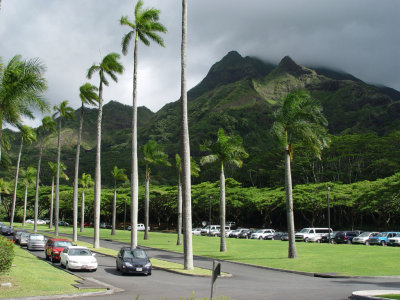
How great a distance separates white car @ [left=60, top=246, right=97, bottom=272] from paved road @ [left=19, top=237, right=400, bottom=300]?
512 mm

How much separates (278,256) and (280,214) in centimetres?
5237

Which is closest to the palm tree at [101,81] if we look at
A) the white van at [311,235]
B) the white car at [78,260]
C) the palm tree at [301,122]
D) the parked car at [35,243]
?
the parked car at [35,243]

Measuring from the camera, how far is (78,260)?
20.8m

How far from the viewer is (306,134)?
29.1 m

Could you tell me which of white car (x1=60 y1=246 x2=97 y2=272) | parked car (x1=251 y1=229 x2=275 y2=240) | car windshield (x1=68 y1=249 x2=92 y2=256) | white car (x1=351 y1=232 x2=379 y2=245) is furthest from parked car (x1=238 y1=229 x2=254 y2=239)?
white car (x1=60 y1=246 x2=97 y2=272)

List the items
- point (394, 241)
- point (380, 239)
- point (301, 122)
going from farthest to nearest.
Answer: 1. point (380, 239)
2. point (394, 241)
3. point (301, 122)

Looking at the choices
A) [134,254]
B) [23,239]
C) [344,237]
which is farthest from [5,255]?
[344,237]

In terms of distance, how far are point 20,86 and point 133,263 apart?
1051 cm

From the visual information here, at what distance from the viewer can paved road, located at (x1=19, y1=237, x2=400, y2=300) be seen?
1389 cm

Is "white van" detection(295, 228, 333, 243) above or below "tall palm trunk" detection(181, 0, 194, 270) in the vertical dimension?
below

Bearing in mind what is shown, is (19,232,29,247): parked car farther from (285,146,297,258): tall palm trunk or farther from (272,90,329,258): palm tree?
(272,90,329,258): palm tree

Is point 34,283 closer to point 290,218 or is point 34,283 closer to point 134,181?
point 134,181

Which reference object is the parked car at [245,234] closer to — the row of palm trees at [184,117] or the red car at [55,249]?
the row of palm trees at [184,117]

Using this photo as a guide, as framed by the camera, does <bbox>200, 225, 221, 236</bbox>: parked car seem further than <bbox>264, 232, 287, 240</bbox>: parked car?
Yes
